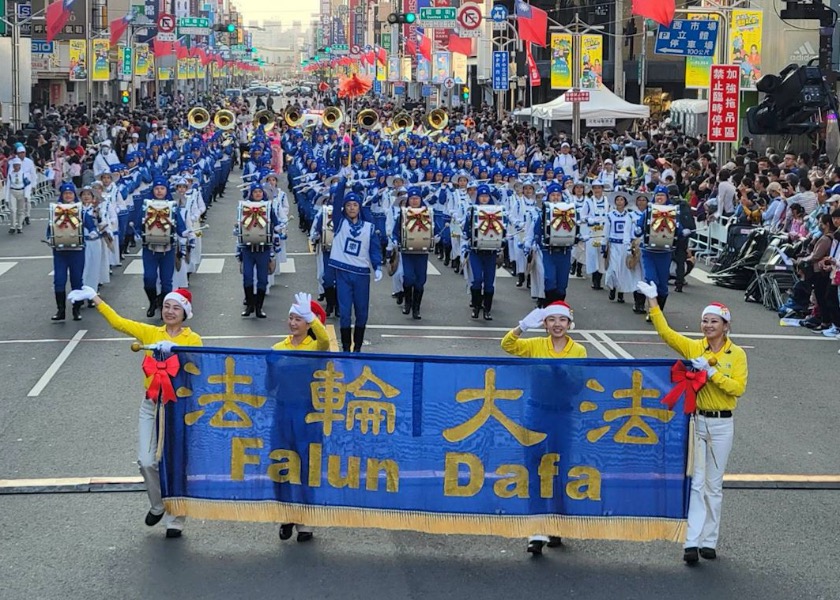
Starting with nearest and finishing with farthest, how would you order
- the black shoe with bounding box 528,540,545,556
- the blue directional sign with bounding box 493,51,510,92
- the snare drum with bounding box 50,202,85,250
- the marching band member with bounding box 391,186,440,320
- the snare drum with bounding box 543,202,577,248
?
the black shoe with bounding box 528,540,545,556
the snare drum with bounding box 50,202,85,250
the marching band member with bounding box 391,186,440,320
the snare drum with bounding box 543,202,577,248
the blue directional sign with bounding box 493,51,510,92

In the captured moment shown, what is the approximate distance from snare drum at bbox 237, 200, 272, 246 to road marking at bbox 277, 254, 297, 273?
15.3 feet

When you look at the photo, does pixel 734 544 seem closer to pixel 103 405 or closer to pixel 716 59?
pixel 103 405

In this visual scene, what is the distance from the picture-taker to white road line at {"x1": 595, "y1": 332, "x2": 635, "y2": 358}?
1588 cm

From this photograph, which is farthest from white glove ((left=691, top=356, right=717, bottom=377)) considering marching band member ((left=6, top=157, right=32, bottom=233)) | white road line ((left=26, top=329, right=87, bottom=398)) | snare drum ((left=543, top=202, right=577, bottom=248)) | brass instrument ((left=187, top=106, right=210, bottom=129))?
brass instrument ((left=187, top=106, right=210, bottom=129))

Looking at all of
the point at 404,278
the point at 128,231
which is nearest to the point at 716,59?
the point at 128,231

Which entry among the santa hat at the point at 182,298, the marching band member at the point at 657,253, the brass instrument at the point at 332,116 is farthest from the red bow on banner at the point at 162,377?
the brass instrument at the point at 332,116

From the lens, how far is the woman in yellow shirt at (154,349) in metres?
8.76

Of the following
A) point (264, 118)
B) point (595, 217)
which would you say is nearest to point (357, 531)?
point (595, 217)

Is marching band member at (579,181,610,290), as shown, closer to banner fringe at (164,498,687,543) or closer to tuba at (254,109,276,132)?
banner fringe at (164,498,687,543)

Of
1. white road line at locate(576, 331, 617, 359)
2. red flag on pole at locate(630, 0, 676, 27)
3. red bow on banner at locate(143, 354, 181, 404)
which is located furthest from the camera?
red flag on pole at locate(630, 0, 676, 27)

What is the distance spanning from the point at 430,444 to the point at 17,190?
73.6 feet

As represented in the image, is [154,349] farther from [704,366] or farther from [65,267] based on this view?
[65,267]

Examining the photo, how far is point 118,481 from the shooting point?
10.2 meters

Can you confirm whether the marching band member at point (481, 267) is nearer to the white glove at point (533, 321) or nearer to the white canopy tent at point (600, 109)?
the white glove at point (533, 321)
